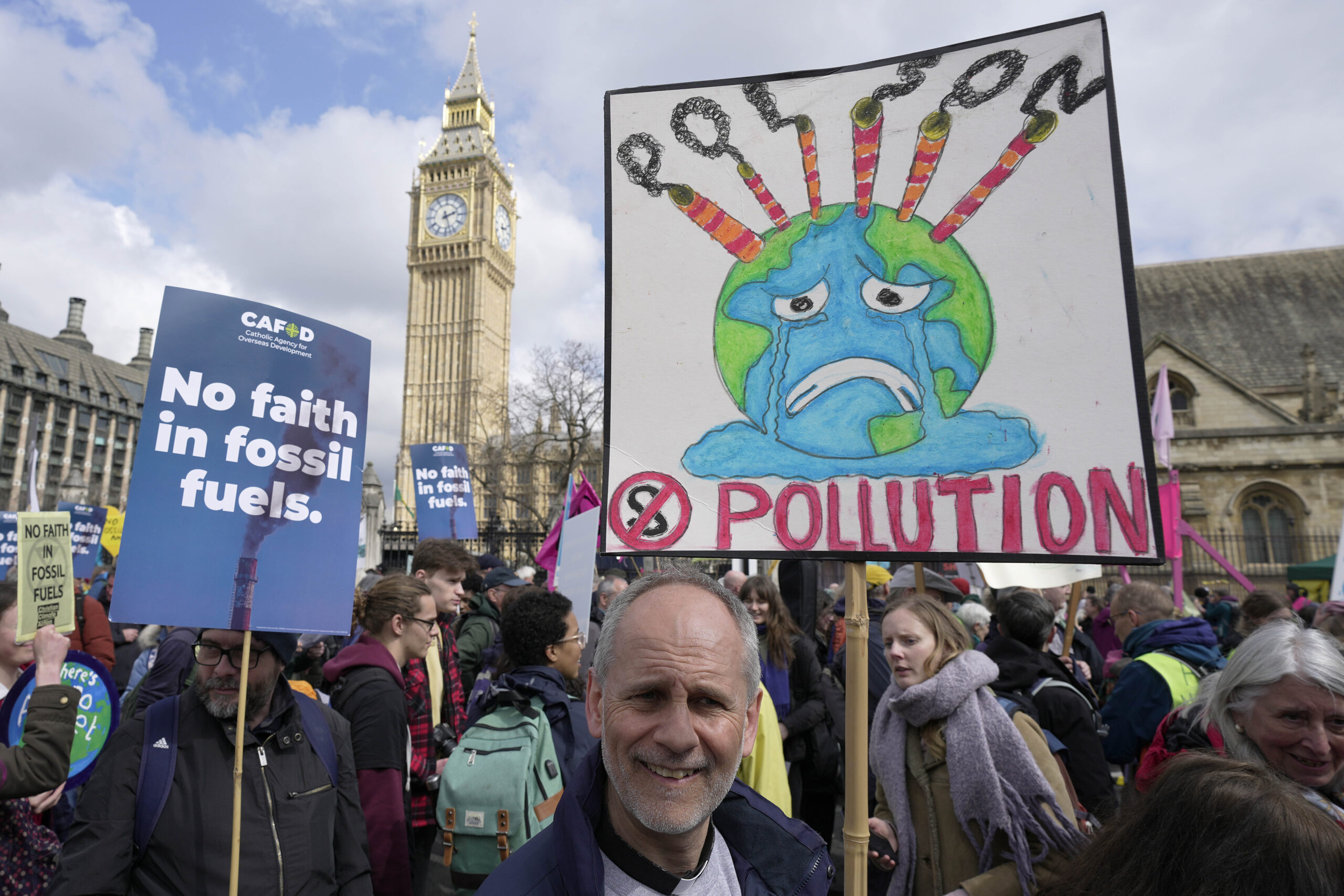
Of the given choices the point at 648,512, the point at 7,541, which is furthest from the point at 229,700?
the point at 7,541

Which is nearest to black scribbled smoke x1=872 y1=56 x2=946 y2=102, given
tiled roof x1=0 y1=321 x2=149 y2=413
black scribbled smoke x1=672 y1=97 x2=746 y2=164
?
black scribbled smoke x1=672 y1=97 x2=746 y2=164

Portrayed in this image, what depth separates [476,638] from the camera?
494 centimetres

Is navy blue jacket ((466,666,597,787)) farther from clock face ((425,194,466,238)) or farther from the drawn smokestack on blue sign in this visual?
clock face ((425,194,466,238))

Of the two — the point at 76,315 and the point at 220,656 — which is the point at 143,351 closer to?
the point at 76,315

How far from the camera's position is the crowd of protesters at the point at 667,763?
129 centimetres

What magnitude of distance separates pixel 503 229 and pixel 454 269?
19.0 ft

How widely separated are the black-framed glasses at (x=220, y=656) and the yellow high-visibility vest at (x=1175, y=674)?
11.5 ft

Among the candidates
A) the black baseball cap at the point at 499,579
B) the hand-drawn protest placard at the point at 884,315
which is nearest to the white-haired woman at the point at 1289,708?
the hand-drawn protest placard at the point at 884,315

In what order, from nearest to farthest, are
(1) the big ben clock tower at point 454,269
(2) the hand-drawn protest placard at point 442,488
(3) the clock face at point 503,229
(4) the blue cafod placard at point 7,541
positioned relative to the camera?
(4) the blue cafod placard at point 7,541, (2) the hand-drawn protest placard at point 442,488, (1) the big ben clock tower at point 454,269, (3) the clock face at point 503,229

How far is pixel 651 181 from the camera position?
7.33 feet

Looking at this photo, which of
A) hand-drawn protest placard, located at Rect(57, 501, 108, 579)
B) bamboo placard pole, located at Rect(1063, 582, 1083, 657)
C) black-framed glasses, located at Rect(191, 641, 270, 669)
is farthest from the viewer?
Answer: hand-drawn protest placard, located at Rect(57, 501, 108, 579)

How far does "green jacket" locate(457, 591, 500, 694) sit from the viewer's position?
482cm

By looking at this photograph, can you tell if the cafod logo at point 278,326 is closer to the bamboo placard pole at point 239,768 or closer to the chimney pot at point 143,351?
the bamboo placard pole at point 239,768

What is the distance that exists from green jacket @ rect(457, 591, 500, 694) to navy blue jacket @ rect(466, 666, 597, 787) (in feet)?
6.59
